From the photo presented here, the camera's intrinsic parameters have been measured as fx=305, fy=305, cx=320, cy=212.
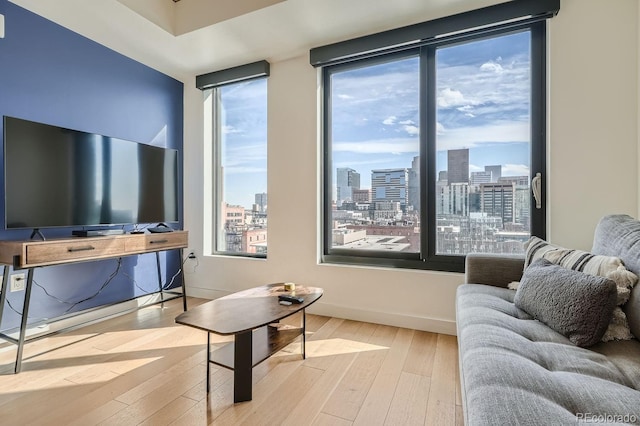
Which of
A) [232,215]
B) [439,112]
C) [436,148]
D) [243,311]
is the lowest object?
[243,311]

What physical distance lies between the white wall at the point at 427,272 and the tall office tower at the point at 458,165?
539mm

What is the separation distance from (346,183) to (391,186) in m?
0.43

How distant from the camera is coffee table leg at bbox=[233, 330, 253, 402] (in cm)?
153

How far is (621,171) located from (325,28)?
7.68 ft

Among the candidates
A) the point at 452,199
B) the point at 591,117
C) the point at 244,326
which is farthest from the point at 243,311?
the point at 591,117

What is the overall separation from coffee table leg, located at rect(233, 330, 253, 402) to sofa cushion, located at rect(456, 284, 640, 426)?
3.29ft

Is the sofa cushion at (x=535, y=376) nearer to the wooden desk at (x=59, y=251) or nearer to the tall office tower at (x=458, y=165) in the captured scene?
the tall office tower at (x=458, y=165)

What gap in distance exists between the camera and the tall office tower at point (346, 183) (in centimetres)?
287

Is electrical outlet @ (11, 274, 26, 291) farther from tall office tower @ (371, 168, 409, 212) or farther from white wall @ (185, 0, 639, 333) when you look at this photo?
tall office tower @ (371, 168, 409, 212)

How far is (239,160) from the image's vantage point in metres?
3.44

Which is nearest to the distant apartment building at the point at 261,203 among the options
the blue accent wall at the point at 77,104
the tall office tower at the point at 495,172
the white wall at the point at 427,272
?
the white wall at the point at 427,272

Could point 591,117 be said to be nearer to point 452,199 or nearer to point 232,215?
point 452,199

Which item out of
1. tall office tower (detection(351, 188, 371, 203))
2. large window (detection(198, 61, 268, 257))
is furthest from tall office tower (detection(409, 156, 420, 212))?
large window (detection(198, 61, 268, 257))

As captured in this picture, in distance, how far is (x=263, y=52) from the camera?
290 cm
